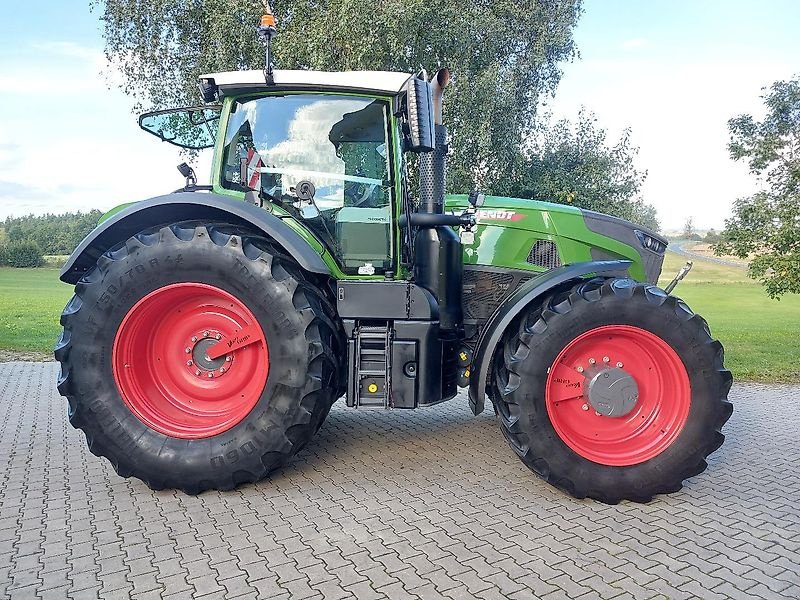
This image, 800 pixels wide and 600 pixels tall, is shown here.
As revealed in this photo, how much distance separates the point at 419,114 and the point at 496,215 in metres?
1.17

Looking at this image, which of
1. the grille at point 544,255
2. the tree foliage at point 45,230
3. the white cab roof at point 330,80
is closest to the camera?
the white cab roof at point 330,80

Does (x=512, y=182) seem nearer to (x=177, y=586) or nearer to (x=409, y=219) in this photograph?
(x=409, y=219)

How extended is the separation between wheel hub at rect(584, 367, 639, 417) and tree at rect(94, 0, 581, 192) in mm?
10351

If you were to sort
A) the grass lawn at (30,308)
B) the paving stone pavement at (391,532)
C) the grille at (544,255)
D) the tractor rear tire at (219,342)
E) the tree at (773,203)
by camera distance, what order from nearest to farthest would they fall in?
the paving stone pavement at (391,532)
the tractor rear tire at (219,342)
the grille at (544,255)
the tree at (773,203)
the grass lawn at (30,308)

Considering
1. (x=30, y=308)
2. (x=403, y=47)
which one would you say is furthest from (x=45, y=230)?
(x=403, y=47)

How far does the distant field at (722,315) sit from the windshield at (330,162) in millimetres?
5159

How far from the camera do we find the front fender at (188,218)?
381 cm

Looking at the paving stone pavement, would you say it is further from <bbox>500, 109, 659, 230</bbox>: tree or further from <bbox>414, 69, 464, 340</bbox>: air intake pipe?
<bbox>500, 109, 659, 230</bbox>: tree

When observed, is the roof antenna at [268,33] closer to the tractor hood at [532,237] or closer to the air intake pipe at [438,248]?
the air intake pipe at [438,248]

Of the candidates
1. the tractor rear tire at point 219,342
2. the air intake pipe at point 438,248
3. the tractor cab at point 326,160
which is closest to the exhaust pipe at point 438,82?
the air intake pipe at point 438,248

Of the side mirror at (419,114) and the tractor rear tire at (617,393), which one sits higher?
the side mirror at (419,114)

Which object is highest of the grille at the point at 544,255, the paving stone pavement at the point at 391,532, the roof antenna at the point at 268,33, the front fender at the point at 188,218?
the roof antenna at the point at 268,33

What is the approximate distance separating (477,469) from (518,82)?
12.8 metres

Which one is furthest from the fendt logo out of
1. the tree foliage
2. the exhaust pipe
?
the tree foliage
